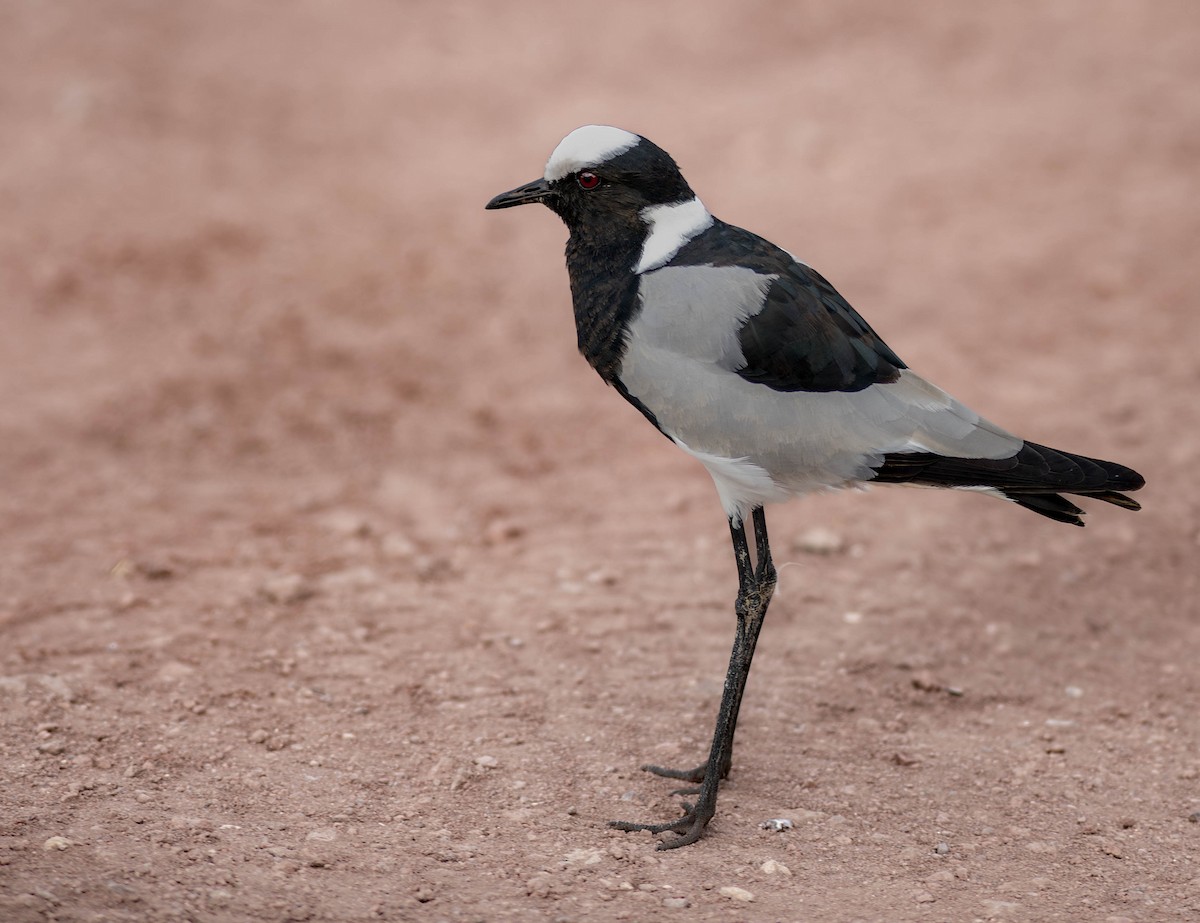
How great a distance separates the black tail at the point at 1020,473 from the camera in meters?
3.91

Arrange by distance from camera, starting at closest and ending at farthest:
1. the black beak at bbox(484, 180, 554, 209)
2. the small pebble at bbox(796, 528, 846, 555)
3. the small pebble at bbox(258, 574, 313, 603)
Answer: the black beak at bbox(484, 180, 554, 209), the small pebble at bbox(258, 574, 313, 603), the small pebble at bbox(796, 528, 846, 555)

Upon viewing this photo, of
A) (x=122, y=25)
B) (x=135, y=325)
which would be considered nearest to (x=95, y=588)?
(x=135, y=325)

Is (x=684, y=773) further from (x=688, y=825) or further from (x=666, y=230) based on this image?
(x=666, y=230)

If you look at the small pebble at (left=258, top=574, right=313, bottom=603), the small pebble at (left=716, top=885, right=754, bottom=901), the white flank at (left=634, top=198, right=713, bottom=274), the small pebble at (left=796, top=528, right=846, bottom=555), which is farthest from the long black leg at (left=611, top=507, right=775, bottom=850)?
the small pebble at (left=258, top=574, right=313, bottom=603)

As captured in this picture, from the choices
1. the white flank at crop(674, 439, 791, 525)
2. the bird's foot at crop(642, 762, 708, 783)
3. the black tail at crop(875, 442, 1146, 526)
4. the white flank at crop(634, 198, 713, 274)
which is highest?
the white flank at crop(634, 198, 713, 274)

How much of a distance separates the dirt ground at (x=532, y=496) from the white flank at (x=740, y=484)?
1.03m

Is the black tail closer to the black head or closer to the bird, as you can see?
the bird

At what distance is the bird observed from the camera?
3.93 meters

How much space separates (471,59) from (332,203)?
243 cm

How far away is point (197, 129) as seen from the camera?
400 inches

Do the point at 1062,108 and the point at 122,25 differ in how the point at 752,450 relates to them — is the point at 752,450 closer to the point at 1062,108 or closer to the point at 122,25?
the point at 1062,108

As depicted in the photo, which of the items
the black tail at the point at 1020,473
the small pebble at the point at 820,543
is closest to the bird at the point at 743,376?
the black tail at the point at 1020,473

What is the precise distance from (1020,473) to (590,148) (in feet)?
5.71

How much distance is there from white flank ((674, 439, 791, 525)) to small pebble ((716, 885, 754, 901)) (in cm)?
117
